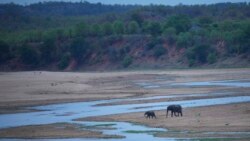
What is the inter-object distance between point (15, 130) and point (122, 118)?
6.13 meters

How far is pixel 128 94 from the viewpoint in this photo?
179 feet

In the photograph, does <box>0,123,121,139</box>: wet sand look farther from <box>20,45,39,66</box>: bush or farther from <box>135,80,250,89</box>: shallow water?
<box>20,45,39,66</box>: bush

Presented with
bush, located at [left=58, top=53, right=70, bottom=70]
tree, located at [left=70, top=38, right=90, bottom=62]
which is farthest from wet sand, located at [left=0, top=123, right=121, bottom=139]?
tree, located at [left=70, top=38, right=90, bottom=62]

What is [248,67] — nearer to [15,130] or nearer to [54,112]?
[54,112]

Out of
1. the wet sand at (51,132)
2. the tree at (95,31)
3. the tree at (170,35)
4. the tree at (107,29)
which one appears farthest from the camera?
the tree at (107,29)

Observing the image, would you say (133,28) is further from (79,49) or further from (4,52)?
(4,52)

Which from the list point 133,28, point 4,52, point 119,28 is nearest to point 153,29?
point 133,28

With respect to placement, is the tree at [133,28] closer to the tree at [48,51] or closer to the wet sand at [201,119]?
the tree at [48,51]

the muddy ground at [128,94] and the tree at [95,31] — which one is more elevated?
the tree at [95,31]

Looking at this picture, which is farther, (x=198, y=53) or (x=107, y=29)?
(x=107, y=29)

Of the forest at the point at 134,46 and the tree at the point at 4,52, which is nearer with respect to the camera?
the forest at the point at 134,46

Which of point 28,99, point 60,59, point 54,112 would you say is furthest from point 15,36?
point 54,112

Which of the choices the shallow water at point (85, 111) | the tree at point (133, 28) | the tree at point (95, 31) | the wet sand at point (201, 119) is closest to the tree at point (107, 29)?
the tree at point (95, 31)

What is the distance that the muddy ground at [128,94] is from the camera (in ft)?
107
